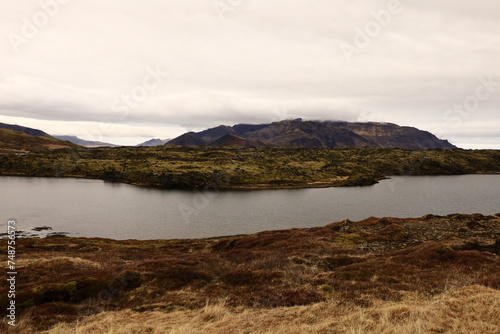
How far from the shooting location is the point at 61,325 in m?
17.2

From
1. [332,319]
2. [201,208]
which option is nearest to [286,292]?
[332,319]

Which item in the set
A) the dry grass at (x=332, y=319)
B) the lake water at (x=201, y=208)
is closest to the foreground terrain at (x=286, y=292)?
the dry grass at (x=332, y=319)

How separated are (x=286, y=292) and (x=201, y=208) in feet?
267

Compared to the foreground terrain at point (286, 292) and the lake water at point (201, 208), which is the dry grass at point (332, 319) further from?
the lake water at point (201, 208)

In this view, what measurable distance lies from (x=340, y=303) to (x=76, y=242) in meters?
59.5

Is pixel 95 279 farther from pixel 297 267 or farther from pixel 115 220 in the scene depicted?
pixel 115 220

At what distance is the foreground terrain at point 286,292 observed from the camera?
1438 centimetres

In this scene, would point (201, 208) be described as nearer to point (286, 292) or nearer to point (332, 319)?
point (286, 292)

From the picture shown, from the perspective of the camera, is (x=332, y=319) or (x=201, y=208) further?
(x=201, y=208)

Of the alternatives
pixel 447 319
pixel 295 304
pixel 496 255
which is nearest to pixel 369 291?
pixel 295 304

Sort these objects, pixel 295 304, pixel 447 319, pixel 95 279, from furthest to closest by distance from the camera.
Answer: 1. pixel 95 279
2. pixel 295 304
3. pixel 447 319

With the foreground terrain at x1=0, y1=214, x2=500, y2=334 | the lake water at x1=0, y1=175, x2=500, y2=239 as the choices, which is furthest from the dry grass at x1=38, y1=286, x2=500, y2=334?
the lake water at x1=0, y1=175, x2=500, y2=239

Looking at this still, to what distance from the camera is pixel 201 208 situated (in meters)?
99.4

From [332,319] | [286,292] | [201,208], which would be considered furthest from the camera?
[201,208]
